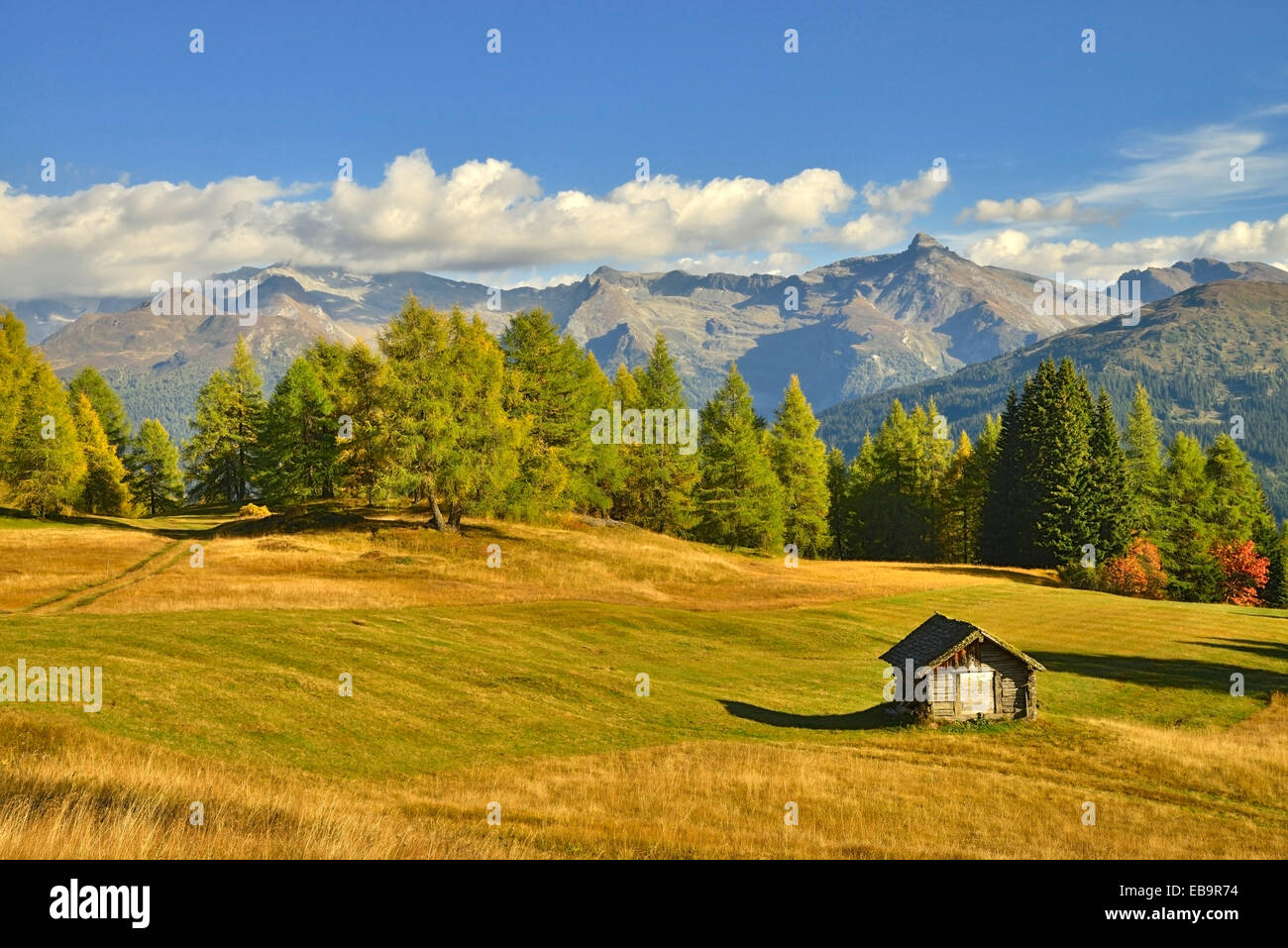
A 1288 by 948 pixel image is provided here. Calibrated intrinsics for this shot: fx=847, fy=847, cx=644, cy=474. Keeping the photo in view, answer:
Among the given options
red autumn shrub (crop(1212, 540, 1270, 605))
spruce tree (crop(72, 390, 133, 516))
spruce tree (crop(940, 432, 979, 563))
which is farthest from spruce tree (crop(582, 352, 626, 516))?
red autumn shrub (crop(1212, 540, 1270, 605))

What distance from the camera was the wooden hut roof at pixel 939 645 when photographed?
3534 cm

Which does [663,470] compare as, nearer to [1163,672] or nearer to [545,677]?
[1163,672]

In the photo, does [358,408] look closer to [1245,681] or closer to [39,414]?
[39,414]

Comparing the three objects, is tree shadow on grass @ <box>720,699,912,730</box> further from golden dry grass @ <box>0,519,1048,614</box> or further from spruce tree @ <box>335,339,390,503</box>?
spruce tree @ <box>335,339,390,503</box>

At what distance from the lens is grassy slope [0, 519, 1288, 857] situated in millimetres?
16000

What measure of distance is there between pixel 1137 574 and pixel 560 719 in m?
65.4

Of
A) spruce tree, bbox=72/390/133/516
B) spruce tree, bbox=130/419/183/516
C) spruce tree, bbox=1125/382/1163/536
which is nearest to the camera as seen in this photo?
spruce tree, bbox=72/390/133/516

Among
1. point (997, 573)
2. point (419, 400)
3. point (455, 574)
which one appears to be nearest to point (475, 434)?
point (419, 400)

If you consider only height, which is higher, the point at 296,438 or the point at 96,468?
the point at 296,438

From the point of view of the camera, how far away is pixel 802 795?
23.2 metres

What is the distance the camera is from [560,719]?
101 feet

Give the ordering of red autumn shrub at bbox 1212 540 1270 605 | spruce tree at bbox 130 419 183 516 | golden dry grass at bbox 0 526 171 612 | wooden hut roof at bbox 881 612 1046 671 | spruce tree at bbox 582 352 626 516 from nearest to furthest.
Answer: wooden hut roof at bbox 881 612 1046 671 → golden dry grass at bbox 0 526 171 612 → spruce tree at bbox 582 352 626 516 → red autumn shrub at bbox 1212 540 1270 605 → spruce tree at bbox 130 419 183 516

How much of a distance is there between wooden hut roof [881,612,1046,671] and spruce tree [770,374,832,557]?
155 feet
